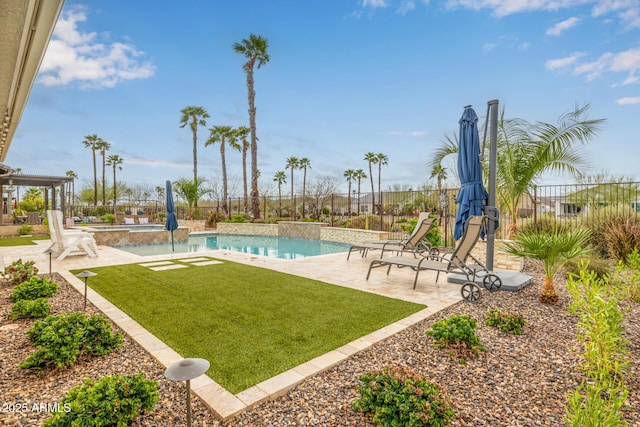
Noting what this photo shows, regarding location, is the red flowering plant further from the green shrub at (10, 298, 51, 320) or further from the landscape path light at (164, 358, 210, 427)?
the landscape path light at (164, 358, 210, 427)

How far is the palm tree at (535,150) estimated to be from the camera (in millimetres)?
7207

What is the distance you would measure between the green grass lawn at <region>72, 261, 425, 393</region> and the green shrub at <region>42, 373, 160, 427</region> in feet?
1.80

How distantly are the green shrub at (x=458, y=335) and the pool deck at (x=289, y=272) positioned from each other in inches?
20.5

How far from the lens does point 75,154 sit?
41594 mm

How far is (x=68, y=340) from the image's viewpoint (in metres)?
2.68

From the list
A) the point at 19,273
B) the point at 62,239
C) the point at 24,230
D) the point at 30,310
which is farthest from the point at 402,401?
the point at 24,230

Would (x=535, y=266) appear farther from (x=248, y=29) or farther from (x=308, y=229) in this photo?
(x=248, y=29)

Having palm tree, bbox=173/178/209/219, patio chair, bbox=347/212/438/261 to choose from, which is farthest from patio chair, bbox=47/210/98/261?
palm tree, bbox=173/178/209/219

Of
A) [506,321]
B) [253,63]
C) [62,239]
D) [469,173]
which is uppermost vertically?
[253,63]

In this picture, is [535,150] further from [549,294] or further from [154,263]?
[154,263]

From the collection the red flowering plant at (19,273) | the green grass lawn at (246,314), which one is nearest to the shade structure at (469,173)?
the green grass lawn at (246,314)

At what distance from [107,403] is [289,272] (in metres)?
4.74

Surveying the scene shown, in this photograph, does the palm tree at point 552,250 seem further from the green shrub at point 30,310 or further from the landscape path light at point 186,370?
the green shrub at point 30,310

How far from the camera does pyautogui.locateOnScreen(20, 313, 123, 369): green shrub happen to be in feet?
8.32
